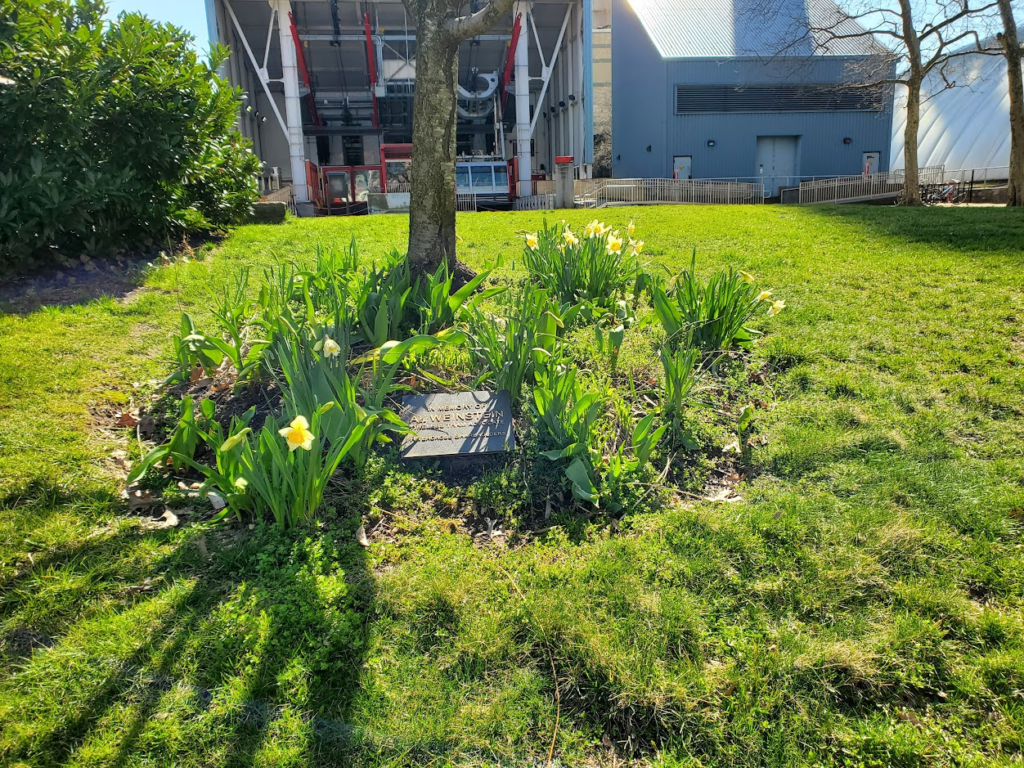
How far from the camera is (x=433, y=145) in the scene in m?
4.84

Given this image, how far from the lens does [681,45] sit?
31.3 metres

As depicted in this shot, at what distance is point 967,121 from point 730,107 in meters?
13.5

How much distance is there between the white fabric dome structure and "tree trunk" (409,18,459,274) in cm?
3514

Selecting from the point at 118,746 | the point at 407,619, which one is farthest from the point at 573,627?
the point at 118,746

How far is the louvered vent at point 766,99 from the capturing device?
30.9 metres

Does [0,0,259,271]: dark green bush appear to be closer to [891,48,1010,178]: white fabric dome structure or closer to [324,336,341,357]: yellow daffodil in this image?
[324,336,341,357]: yellow daffodil

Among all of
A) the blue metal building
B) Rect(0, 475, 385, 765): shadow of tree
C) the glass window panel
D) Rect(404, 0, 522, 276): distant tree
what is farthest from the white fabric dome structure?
Rect(0, 475, 385, 765): shadow of tree

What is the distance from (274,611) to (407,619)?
0.48 m

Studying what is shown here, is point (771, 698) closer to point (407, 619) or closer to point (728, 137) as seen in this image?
point (407, 619)

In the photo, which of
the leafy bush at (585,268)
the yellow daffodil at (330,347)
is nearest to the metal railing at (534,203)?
→ the leafy bush at (585,268)

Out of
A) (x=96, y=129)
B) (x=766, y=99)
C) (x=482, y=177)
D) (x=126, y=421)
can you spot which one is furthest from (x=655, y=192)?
(x=126, y=421)

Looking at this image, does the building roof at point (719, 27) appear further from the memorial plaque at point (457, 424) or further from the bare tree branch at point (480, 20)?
the memorial plaque at point (457, 424)

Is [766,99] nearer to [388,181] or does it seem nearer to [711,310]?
[388,181]

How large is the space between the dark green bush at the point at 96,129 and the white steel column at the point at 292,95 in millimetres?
17221
